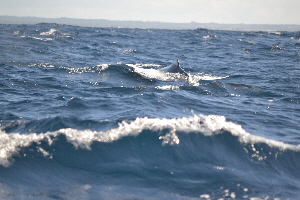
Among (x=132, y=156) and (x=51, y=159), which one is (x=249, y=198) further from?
(x=51, y=159)

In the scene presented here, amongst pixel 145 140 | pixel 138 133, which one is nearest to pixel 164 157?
pixel 145 140

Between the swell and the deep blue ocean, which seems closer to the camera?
the deep blue ocean

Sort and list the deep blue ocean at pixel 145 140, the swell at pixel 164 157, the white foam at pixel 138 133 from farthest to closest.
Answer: the white foam at pixel 138 133 < the swell at pixel 164 157 < the deep blue ocean at pixel 145 140

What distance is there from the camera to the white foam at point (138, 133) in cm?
593

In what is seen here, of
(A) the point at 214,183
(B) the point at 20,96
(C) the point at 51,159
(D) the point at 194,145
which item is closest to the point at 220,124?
(D) the point at 194,145

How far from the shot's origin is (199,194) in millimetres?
4812

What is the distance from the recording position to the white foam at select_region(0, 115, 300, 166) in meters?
5.93

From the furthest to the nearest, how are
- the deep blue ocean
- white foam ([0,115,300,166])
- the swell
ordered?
1. white foam ([0,115,300,166])
2. the swell
3. the deep blue ocean

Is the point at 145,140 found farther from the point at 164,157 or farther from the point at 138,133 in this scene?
the point at 164,157

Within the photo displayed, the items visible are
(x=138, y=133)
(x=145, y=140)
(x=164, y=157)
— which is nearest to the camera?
(x=164, y=157)

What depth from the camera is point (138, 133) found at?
6.63 metres

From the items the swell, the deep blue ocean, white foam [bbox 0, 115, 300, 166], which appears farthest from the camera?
white foam [bbox 0, 115, 300, 166]

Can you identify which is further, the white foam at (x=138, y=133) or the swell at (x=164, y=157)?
the white foam at (x=138, y=133)

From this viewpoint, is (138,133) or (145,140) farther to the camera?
(138,133)
